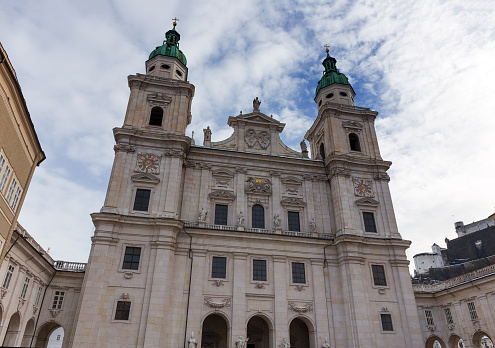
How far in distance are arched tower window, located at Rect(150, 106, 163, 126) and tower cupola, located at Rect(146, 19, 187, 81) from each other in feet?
14.4

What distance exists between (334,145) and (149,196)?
1857 cm

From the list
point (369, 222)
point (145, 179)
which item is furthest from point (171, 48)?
point (369, 222)

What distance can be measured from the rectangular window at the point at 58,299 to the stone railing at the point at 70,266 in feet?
6.47

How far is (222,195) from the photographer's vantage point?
105 feet

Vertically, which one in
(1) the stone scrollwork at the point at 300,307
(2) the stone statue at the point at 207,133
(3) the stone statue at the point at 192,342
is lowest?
(3) the stone statue at the point at 192,342

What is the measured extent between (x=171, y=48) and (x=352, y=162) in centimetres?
2306

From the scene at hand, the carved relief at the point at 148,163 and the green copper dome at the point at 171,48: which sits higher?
the green copper dome at the point at 171,48

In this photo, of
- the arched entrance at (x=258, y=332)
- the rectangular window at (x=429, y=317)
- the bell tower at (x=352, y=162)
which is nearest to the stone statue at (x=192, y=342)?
the arched entrance at (x=258, y=332)

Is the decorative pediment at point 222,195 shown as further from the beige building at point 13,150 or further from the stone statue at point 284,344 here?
the beige building at point 13,150

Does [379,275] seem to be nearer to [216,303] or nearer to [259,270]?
[259,270]

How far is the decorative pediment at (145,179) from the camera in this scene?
3025 cm

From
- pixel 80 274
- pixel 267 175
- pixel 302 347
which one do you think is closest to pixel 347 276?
pixel 302 347

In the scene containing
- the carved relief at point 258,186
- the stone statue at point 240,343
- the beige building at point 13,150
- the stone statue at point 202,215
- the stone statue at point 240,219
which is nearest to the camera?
the beige building at point 13,150

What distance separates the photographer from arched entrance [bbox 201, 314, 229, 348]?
28531 millimetres
